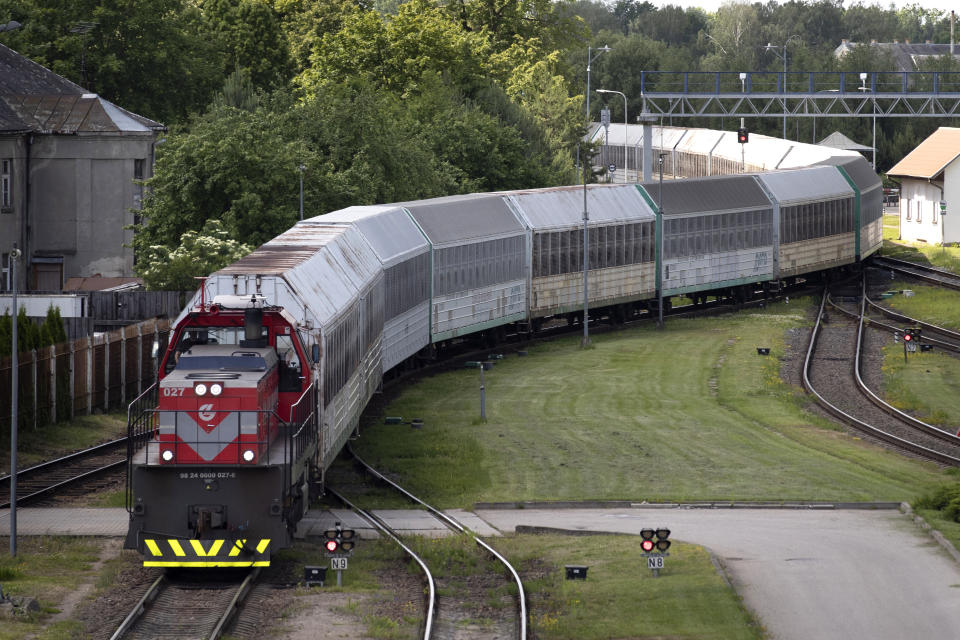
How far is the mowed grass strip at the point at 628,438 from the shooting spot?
93.0 feet

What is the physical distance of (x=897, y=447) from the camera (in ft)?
110

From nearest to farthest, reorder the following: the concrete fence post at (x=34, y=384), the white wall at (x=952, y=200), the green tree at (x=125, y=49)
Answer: the concrete fence post at (x=34, y=384) → the green tree at (x=125, y=49) → the white wall at (x=952, y=200)

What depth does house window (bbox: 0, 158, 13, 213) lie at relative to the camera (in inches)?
2060

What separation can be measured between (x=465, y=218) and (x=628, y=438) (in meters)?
14.0

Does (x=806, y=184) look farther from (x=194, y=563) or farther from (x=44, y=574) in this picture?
(x=44, y=574)

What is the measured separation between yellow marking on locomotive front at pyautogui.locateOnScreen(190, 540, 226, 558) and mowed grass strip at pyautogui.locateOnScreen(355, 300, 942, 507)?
7.64 m

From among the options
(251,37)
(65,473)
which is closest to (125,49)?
(251,37)

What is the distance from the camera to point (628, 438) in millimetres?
33250

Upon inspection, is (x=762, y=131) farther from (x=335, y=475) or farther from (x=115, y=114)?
(x=335, y=475)

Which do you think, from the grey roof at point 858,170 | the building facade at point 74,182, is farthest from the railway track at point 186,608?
the grey roof at point 858,170

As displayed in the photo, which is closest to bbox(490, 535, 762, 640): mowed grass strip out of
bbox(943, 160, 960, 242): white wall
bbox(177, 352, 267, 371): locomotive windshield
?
bbox(177, 352, 267, 371): locomotive windshield

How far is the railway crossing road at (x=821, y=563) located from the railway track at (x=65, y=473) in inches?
329

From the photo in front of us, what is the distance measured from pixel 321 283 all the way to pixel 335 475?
6003 mm

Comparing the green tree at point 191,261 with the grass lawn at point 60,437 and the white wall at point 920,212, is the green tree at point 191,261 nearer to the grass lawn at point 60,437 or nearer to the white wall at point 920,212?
the grass lawn at point 60,437
